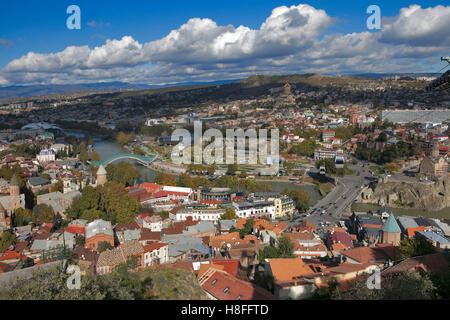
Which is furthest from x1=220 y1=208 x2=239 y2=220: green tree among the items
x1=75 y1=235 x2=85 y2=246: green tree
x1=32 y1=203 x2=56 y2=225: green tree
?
x1=32 y1=203 x2=56 y2=225: green tree

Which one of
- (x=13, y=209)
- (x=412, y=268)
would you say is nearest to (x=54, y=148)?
(x=13, y=209)

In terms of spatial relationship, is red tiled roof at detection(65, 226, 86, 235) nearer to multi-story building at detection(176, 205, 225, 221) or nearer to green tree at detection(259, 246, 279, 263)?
multi-story building at detection(176, 205, 225, 221)

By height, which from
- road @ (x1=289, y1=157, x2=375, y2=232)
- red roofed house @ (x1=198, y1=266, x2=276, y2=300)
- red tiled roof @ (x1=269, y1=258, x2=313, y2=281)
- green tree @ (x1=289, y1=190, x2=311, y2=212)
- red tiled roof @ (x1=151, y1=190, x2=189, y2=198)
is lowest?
road @ (x1=289, y1=157, x2=375, y2=232)

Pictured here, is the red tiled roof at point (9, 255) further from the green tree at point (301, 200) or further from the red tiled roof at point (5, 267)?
the green tree at point (301, 200)

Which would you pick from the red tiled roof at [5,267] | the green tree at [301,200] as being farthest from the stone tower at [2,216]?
the green tree at [301,200]

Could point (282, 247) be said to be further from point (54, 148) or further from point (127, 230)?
point (54, 148)

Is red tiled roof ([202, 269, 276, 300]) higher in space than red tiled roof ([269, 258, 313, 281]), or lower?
higher

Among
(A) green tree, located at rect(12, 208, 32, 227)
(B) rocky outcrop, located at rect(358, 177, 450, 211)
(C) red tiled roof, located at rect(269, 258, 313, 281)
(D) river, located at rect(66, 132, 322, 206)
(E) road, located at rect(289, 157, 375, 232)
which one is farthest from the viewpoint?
(D) river, located at rect(66, 132, 322, 206)
